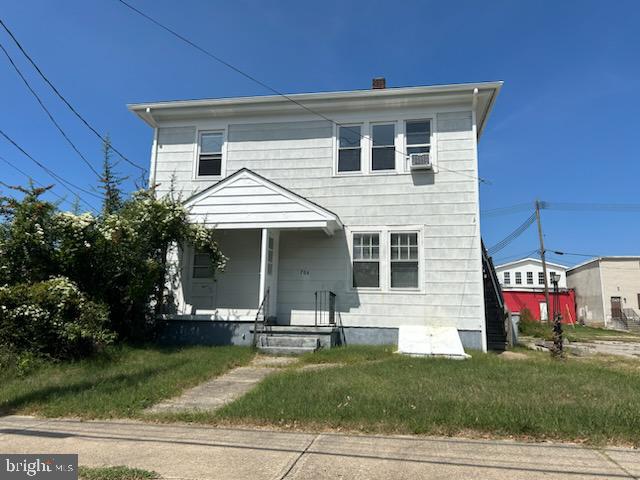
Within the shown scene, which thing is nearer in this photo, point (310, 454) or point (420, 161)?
point (310, 454)

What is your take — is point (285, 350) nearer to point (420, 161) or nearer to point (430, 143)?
point (420, 161)

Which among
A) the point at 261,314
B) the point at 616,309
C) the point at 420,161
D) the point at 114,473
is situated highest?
the point at 420,161

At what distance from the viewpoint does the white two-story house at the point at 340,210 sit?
438 inches

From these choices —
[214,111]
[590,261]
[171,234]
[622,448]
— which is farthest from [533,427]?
[590,261]

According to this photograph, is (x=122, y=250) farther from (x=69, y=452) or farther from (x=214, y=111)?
(x=69, y=452)

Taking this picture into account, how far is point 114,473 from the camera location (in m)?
3.64

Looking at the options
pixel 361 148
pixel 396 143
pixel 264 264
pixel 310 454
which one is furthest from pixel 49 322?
pixel 396 143

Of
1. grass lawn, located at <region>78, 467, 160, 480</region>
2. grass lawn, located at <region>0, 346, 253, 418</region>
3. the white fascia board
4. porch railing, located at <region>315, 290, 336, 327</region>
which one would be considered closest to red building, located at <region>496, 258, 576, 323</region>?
the white fascia board

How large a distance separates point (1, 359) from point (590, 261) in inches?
1836

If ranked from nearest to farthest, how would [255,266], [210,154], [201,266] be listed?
1. [255,266]
2. [201,266]
3. [210,154]

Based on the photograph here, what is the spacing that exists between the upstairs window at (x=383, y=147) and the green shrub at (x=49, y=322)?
7.44 metres

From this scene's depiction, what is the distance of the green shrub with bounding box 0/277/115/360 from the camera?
8.21 meters

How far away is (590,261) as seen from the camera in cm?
4275

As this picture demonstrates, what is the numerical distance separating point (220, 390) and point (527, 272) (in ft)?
170
